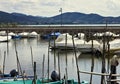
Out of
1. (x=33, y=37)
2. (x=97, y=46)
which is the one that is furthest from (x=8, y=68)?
(x=33, y=37)

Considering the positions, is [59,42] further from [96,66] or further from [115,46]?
[96,66]

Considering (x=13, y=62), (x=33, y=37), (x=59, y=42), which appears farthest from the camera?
(x=33, y=37)

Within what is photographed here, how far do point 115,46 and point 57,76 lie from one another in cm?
2576

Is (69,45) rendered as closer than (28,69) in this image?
No

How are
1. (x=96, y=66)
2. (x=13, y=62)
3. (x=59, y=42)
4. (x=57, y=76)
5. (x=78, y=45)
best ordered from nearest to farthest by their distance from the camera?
(x=57, y=76) < (x=96, y=66) < (x=13, y=62) < (x=78, y=45) < (x=59, y=42)

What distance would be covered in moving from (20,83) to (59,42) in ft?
125

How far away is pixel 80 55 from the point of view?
54281 mm

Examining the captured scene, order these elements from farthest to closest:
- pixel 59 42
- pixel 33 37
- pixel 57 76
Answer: pixel 33 37
pixel 59 42
pixel 57 76

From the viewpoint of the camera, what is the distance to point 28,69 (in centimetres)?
3794

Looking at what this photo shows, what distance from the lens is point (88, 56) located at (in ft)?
173

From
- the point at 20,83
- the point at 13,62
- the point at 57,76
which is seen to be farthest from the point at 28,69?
the point at 20,83

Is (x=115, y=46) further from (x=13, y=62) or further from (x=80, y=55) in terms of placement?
(x=13, y=62)

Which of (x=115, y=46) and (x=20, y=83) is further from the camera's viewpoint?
(x=115, y=46)

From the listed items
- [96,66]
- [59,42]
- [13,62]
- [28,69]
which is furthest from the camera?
[59,42]
